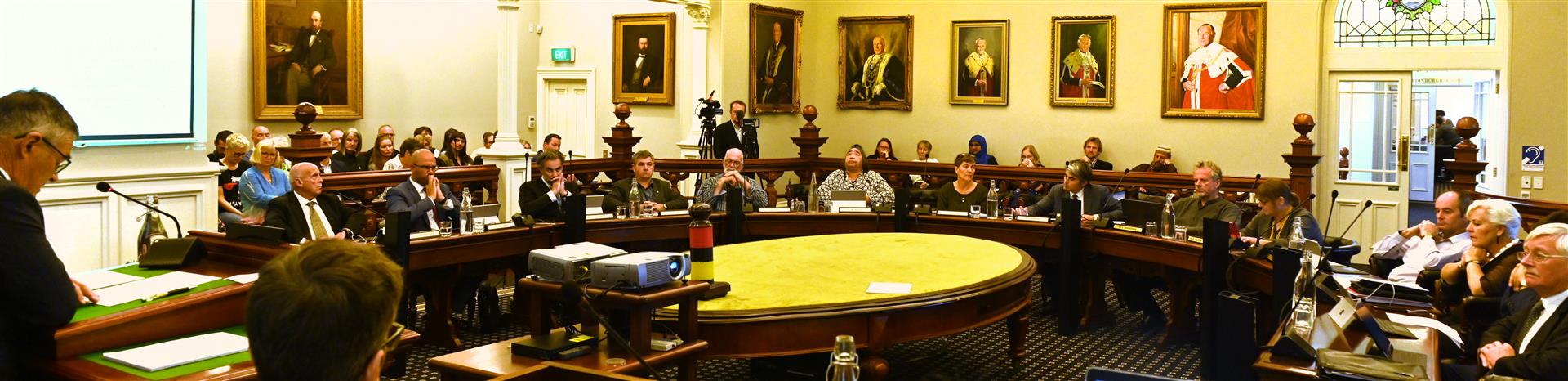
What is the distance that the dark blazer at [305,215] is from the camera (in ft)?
20.6

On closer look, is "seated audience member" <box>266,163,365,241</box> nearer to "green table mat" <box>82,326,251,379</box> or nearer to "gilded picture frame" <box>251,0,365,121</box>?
"green table mat" <box>82,326,251,379</box>

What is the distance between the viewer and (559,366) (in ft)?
9.39

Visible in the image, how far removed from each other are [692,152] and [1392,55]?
6359 mm

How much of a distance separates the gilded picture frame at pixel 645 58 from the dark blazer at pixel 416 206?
570 cm

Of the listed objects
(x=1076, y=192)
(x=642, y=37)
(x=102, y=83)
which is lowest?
(x=1076, y=192)

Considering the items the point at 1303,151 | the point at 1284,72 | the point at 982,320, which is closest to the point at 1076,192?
the point at 1303,151

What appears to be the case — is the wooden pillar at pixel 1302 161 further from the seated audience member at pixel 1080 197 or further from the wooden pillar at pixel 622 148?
the wooden pillar at pixel 622 148

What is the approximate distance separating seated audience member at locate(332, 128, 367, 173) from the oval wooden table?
20.4 ft

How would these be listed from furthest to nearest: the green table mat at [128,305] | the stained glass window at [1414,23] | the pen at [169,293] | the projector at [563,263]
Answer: the stained glass window at [1414,23] → the projector at [563,263] → the pen at [169,293] → the green table mat at [128,305]

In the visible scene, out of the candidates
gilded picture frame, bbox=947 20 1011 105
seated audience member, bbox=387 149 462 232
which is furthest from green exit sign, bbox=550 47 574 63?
seated audience member, bbox=387 149 462 232

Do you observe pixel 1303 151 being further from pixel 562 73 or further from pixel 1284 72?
pixel 562 73

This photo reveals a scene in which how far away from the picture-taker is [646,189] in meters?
8.41

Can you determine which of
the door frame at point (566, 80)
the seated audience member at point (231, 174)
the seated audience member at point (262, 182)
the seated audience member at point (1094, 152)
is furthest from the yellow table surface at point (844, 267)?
the door frame at point (566, 80)

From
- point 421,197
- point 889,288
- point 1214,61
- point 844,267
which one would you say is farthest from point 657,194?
point 1214,61
